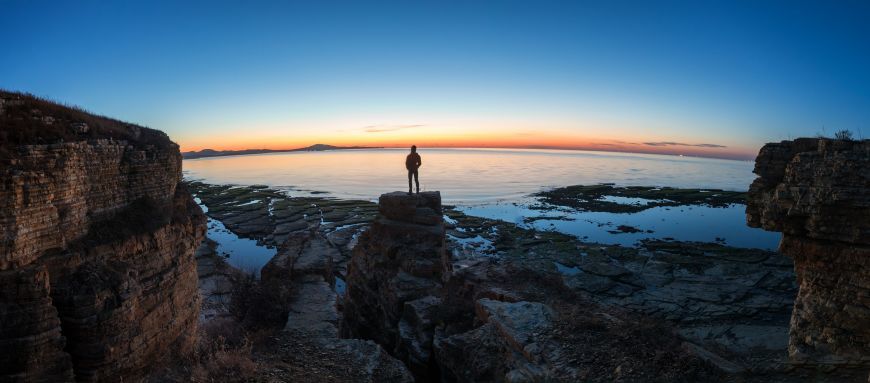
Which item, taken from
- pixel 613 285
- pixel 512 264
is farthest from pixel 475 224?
pixel 613 285

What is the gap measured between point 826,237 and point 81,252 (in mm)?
14553

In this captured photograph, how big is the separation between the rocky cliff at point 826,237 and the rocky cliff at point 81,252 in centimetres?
1314

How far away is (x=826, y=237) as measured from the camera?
7.80 m

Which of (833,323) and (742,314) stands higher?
(833,323)

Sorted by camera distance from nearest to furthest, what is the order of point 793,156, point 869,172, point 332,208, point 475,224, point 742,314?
1. point 869,172
2. point 793,156
3. point 742,314
4. point 475,224
5. point 332,208

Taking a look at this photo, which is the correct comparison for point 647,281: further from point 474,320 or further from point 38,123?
point 38,123

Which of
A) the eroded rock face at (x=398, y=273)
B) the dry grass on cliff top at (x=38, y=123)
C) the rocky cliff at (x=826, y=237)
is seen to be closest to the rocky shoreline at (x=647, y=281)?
the eroded rock face at (x=398, y=273)

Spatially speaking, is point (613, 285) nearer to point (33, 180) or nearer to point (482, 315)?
point (482, 315)

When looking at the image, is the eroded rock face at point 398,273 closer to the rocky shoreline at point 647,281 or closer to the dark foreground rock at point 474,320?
the dark foreground rock at point 474,320

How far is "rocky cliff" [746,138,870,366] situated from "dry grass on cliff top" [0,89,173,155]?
47.3 ft

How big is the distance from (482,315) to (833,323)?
7.63m

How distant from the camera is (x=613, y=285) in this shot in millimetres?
18656

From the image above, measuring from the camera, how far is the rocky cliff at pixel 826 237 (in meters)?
7.33

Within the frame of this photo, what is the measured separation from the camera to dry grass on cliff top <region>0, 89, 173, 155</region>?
21.0 ft
